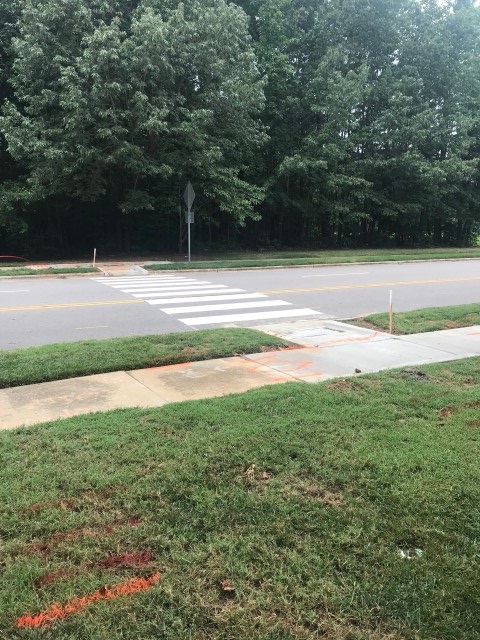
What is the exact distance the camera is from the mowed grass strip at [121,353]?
23.2 ft

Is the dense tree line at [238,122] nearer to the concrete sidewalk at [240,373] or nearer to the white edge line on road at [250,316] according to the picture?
the white edge line on road at [250,316]

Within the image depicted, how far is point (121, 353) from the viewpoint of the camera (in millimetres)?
7941

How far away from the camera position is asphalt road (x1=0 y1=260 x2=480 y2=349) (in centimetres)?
1071

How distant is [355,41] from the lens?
111 ft

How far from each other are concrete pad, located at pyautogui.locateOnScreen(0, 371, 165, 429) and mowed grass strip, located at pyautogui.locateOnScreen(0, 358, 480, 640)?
0.49 meters

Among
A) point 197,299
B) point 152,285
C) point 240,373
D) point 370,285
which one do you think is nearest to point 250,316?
point 197,299

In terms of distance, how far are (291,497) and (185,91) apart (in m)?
23.1

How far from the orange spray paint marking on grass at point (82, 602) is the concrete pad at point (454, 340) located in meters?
6.65

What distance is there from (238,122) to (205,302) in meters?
14.7

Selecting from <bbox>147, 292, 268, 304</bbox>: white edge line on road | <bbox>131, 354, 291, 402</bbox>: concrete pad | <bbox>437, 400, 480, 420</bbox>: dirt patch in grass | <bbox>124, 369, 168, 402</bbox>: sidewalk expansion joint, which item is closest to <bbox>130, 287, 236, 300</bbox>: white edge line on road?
<bbox>147, 292, 268, 304</bbox>: white edge line on road

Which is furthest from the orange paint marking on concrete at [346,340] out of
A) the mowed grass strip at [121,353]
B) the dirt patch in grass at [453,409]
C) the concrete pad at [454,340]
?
the dirt patch in grass at [453,409]

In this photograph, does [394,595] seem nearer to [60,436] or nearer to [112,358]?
[60,436]

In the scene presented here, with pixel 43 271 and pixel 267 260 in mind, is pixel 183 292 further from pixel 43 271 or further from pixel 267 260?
pixel 267 260

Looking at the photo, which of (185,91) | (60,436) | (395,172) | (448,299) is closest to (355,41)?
(395,172)
